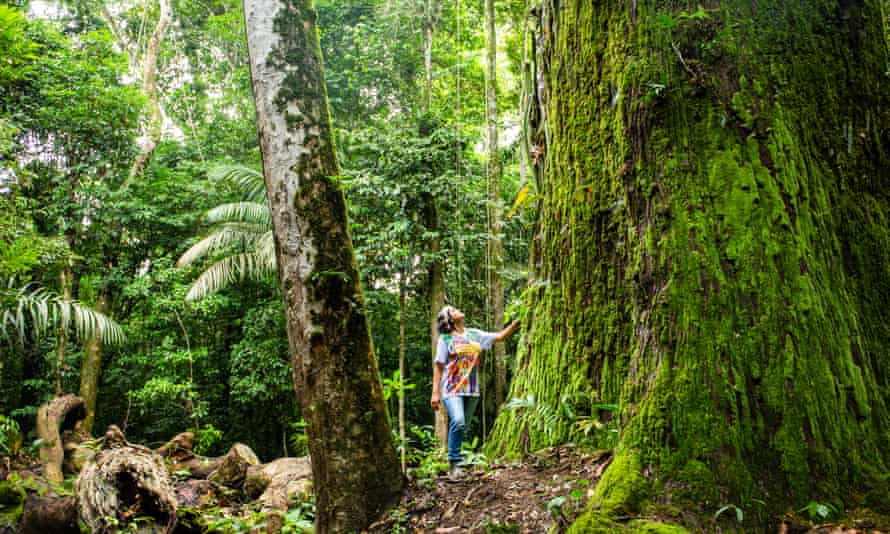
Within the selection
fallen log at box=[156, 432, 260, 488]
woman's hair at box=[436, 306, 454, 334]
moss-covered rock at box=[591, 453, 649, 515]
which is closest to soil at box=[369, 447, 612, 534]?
moss-covered rock at box=[591, 453, 649, 515]

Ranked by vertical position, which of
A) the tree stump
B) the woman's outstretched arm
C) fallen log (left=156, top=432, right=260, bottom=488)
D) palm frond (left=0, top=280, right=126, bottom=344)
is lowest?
fallen log (left=156, top=432, right=260, bottom=488)

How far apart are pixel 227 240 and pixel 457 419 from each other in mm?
10493

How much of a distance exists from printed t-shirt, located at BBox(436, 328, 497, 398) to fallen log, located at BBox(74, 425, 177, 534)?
2470 mm

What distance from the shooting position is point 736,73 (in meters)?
2.62

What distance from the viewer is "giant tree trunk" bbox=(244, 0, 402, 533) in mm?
3250

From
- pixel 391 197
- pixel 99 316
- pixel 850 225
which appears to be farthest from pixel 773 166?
pixel 99 316

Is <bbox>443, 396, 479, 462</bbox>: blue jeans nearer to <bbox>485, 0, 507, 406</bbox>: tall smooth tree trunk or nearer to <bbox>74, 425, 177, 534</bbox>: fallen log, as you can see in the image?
<bbox>74, 425, 177, 534</bbox>: fallen log

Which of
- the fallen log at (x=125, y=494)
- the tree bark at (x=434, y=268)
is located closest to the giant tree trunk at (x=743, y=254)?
the fallen log at (x=125, y=494)

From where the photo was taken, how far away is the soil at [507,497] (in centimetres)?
263

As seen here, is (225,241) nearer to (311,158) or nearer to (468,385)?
(468,385)

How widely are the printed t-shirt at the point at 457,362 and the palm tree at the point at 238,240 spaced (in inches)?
351

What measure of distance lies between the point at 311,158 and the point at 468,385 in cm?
278

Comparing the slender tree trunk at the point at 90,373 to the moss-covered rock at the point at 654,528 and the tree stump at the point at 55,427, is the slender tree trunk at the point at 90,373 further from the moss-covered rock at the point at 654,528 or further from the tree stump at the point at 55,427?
the moss-covered rock at the point at 654,528

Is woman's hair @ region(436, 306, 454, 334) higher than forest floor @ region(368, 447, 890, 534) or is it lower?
higher
